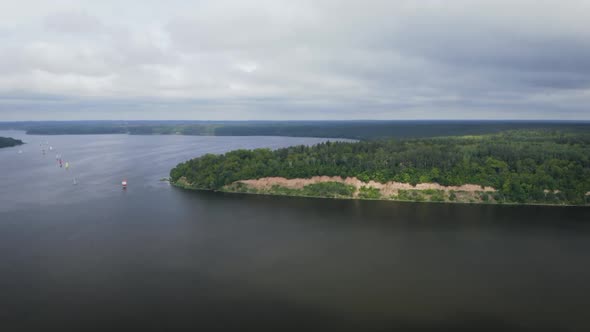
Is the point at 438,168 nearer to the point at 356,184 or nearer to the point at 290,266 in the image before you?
the point at 356,184

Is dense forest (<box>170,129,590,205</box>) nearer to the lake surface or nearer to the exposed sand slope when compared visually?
the exposed sand slope

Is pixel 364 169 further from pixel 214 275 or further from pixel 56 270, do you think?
pixel 56 270

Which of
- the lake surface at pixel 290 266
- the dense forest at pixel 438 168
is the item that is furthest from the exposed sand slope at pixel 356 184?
the lake surface at pixel 290 266

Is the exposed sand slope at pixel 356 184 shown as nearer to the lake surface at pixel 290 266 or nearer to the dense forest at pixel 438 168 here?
the dense forest at pixel 438 168

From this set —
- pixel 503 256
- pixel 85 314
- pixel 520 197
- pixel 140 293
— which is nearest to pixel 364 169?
pixel 520 197

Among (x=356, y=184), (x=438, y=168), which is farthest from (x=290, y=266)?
(x=438, y=168)

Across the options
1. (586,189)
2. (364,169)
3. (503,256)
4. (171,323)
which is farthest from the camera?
(364,169)

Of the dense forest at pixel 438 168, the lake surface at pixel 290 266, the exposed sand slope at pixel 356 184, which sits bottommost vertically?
the lake surface at pixel 290 266
